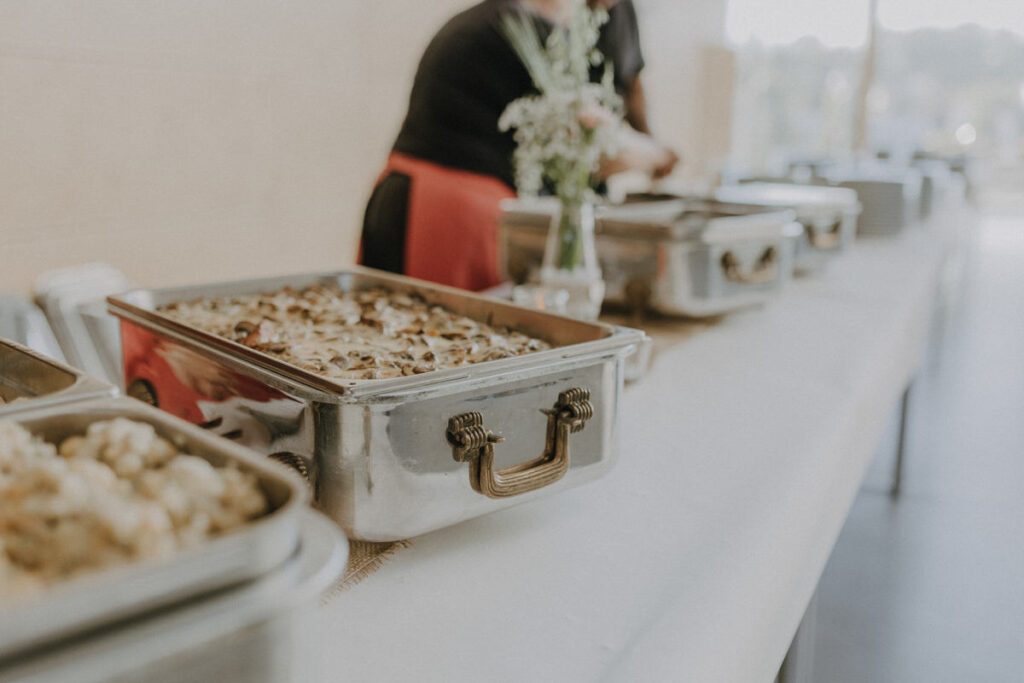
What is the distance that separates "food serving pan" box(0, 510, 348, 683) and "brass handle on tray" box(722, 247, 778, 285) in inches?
47.6

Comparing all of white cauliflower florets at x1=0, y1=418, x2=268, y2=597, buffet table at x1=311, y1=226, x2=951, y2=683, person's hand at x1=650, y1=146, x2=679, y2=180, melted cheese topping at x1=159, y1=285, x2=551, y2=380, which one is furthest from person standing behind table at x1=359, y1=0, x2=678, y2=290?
white cauliflower florets at x1=0, y1=418, x2=268, y2=597

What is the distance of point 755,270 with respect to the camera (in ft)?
5.20

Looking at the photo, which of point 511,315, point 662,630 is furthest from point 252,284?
point 662,630

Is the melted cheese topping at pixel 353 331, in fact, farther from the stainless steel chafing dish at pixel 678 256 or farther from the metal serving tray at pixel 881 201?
the metal serving tray at pixel 881 201

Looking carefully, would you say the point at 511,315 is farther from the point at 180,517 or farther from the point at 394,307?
the point at 180,517

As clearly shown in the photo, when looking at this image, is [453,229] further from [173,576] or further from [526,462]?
[173,576]

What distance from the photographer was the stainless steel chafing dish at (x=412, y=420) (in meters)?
0.64

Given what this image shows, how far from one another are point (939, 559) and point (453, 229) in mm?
1403

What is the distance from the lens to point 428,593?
676mm

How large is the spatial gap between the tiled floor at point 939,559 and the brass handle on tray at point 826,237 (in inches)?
29.7

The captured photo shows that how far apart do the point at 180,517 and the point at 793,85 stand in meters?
5.48

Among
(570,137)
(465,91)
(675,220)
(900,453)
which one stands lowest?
(900,453)

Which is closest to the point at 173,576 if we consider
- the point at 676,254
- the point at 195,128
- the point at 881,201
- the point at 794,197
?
the point at 676,254

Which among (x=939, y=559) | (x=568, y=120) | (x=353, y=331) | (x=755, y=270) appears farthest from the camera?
(x=939, y=559)
